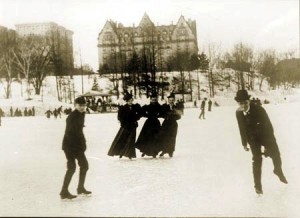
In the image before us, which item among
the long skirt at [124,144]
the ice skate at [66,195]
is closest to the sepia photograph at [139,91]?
the ice skate at [66,195]

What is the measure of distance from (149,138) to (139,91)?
1.79 metres

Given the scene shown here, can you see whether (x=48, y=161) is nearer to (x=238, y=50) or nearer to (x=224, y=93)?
(x=224, y=93)

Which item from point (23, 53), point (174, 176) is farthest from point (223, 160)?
point (23, 53)

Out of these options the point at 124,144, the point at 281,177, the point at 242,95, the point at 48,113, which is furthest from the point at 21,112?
the point at 281,177

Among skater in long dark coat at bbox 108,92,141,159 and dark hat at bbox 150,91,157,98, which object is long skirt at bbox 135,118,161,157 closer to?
skater in long dark coat at bbox 108,92,141,159

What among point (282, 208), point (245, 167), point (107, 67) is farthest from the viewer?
point (245, 167)

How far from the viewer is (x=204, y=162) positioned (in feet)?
19.8

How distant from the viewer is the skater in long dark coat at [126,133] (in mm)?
6500

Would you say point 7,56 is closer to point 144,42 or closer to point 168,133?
point 144,42

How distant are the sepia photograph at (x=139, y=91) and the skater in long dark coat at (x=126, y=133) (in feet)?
1.96

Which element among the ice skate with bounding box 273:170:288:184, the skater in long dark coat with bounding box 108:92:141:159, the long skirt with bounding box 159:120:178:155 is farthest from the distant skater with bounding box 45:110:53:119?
the ice skate with bounding box 273:170:288:184

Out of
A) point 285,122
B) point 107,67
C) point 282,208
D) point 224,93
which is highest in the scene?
point 107,67

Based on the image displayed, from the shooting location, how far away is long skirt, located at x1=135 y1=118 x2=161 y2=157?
23.5 feet

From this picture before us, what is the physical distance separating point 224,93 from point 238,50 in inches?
20.3
